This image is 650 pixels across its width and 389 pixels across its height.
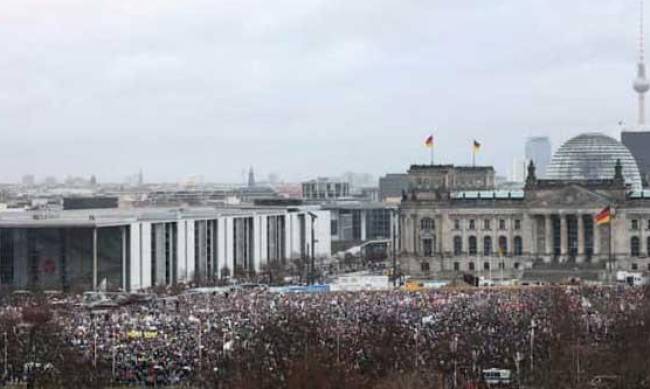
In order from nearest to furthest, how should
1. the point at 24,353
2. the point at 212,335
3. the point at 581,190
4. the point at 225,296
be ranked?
the point at 24,353 < the point at 212,335 < the point at 225,296 < the point at 581,190

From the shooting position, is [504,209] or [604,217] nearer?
[604,217]

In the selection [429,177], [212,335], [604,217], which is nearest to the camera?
[212,335]

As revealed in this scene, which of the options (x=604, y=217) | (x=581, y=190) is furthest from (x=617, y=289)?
(x=581, y=190)

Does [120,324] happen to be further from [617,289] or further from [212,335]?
[617,289]

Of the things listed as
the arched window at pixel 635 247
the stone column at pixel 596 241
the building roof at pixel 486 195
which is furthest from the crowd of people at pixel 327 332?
the building roof at pixel 486 195

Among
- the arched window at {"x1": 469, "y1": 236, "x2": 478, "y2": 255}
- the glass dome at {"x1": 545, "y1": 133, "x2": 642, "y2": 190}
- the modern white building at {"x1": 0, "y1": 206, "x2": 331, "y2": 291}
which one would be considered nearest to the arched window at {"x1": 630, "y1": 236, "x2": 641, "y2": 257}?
the arched window at {"x1": 469, "y1": 236, "x2": 478, "y2": 255}
